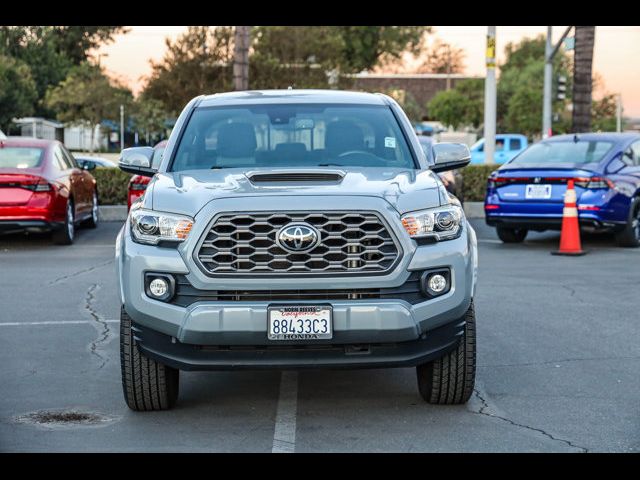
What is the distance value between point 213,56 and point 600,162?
25.6 m

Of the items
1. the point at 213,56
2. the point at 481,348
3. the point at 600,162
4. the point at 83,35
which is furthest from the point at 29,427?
the point at 83,35

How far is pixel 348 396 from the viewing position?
6539 mm

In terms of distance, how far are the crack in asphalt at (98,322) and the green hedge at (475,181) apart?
10.8 meters

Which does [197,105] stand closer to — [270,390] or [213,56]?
[270,390]

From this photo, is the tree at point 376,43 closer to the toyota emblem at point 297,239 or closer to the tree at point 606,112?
the tree at point 606,112

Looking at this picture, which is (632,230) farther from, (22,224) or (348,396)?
(348,396)

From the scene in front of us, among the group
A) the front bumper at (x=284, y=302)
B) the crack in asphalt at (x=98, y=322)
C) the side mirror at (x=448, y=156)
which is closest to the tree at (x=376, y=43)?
the crack in asphalt at (x=98, y=322)

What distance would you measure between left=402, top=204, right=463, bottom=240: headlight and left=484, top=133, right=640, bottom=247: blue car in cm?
844

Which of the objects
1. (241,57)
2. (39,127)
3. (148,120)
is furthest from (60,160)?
(39,127)

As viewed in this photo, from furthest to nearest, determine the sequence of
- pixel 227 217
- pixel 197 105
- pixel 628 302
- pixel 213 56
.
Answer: pixel 213 56 → pixel 628 302 → pixel 197 105 → pixel 227 217

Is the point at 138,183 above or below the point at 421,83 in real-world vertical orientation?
below

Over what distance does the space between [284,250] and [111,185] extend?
49.3 ft

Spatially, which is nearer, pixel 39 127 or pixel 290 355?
pixel 290 355

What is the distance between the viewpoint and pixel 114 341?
8.35m
